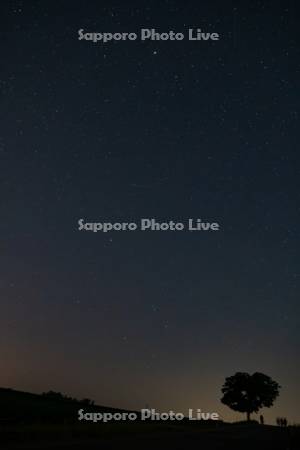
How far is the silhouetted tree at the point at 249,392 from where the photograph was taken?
363ft

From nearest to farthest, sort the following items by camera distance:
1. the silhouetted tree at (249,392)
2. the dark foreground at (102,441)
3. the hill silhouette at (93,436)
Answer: the dark foreground at (102,441)
the hill silhouette at (93,436)
the silhouetted tree at (249,392)

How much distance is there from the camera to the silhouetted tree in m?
111

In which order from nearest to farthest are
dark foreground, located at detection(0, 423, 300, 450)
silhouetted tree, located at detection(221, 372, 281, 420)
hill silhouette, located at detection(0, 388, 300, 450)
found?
dark foreground, located at detection(0, 423, 300, 450) < hill silhouette, located at detection(0, 388, 300, 450) < silhouetted tree, located at detection(221, 372, 281, 420)

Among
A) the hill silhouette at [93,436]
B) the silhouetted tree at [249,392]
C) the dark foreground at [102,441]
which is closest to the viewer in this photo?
the dark foreground at [102,441]

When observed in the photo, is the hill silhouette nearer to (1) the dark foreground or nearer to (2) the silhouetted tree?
(1) the dark foreground

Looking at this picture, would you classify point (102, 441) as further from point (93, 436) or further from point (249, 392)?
point (249, 392)

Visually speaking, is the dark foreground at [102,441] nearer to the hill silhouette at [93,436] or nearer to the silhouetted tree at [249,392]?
the hill silhouette at [93,436]

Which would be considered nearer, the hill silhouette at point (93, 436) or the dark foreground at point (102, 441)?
the dark foreground at point (102, 441)

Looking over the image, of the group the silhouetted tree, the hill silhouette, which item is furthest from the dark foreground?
the silhouetted tree

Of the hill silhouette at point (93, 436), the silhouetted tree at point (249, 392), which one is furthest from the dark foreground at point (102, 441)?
the silhouetted tree at point (249, 392)

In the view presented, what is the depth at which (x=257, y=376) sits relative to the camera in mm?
113625

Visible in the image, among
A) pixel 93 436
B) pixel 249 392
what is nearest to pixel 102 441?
pixel 93 436

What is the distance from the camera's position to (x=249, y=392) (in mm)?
111312

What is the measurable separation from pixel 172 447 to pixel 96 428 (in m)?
12.0
